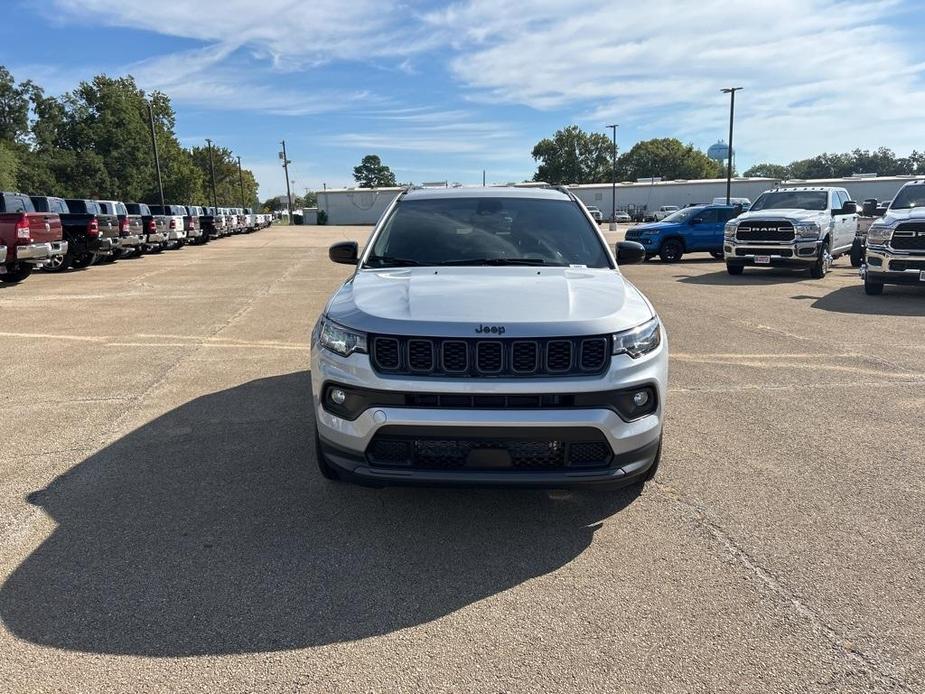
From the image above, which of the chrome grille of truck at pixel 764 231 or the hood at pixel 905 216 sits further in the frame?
the chrome grille of truck at pixel 764 231

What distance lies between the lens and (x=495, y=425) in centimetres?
312

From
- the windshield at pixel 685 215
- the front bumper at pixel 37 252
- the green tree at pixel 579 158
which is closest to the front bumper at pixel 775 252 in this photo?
the windshield at pixel 685 215

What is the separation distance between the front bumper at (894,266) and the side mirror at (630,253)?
848 centimetres

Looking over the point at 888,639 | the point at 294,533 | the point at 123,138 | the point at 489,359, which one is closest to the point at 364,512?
the point at 294,533

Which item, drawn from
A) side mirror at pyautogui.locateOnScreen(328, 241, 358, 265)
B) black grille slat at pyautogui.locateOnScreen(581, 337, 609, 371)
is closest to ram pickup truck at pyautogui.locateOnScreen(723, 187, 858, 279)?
side mirror at pyautogui.locateOnScreen(328, 241, 358, 265)

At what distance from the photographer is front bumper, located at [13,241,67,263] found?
46.0ft

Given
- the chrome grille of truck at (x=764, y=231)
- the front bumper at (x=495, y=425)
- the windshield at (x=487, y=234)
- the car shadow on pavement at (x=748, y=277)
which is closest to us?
the front bumper at (x=495, y=425)

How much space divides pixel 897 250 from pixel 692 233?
10.6 meters

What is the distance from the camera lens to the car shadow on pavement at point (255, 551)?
277cm

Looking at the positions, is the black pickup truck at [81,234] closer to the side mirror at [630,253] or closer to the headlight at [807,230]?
the side mirror at [630,253]

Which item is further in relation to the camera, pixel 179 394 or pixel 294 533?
pixel 179 394

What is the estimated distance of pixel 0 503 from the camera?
3.91 meters

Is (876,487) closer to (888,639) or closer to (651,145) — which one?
(888,639)

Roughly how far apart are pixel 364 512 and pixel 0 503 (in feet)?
6.97
